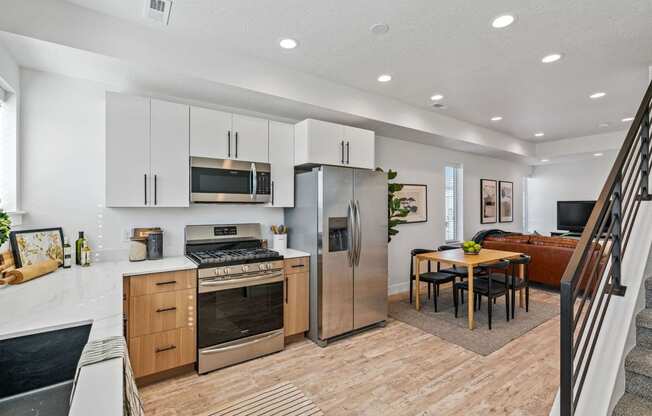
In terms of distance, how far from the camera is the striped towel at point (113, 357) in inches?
39.5

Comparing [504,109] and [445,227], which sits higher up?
[504,109]

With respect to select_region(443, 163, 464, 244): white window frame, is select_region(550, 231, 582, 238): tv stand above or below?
below

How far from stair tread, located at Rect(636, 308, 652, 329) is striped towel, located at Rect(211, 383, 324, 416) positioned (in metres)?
1.99

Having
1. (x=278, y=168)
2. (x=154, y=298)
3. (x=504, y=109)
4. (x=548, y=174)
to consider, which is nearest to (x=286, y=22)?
(x=278, y=168)

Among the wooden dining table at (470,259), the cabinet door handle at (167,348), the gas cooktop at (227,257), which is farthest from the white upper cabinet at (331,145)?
the cabinet door handle at (167,348)

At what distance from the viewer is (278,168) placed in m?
3.51

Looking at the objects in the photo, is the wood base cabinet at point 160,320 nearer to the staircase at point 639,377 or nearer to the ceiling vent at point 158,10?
the ceiling vent at point 158,10

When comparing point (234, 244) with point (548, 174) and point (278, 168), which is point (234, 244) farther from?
point (548, 174)

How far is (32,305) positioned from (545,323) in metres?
4.70

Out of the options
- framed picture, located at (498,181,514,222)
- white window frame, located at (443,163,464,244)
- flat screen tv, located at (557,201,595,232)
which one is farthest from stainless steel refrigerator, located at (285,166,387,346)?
flat screen tv, located at (557,201,595,232)

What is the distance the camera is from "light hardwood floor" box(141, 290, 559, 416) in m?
2.31

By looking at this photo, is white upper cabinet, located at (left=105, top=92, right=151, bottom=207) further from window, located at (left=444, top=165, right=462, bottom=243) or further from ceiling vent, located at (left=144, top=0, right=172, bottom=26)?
window, located at (left=444, top=165, right=462, bottom=243)

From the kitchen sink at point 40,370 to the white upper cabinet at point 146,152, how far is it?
156 centimetres

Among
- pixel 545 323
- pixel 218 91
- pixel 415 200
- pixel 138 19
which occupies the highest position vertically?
pixel 138 19
